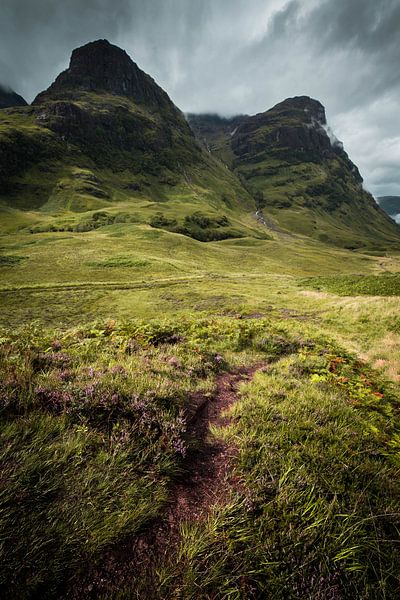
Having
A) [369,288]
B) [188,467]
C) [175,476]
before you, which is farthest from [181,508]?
[369,288]

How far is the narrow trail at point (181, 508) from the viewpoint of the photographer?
2418mm

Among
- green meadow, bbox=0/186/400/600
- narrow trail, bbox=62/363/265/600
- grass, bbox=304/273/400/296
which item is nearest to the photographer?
narrow trail, bbox=62/363/265/600

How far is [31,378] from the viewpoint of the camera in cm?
508

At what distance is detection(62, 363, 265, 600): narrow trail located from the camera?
242cm

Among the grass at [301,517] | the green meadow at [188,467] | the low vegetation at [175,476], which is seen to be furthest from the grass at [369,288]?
the grass at [301,517]

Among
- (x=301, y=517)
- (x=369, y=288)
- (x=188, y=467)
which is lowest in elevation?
(x=369, y=288)

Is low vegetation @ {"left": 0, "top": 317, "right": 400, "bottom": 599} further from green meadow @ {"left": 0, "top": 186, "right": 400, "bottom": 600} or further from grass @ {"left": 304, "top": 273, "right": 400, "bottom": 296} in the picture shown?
grass @ {"left": 304, "top": 273, "right": 400, "bottom": 296}

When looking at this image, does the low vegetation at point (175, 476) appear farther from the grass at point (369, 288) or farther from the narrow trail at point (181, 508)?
the grass at point (369, 288)

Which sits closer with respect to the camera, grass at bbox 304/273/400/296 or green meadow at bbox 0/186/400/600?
green meadow at bbox 0/186/400/600

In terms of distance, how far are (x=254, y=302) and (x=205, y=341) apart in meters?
21.4

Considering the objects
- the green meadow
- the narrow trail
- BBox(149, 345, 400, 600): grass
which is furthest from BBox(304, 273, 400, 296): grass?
the narrow trail

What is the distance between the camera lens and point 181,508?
11.1ft

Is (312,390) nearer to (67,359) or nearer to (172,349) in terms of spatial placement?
(172,349)

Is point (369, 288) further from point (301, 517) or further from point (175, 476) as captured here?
point (175, 476)
